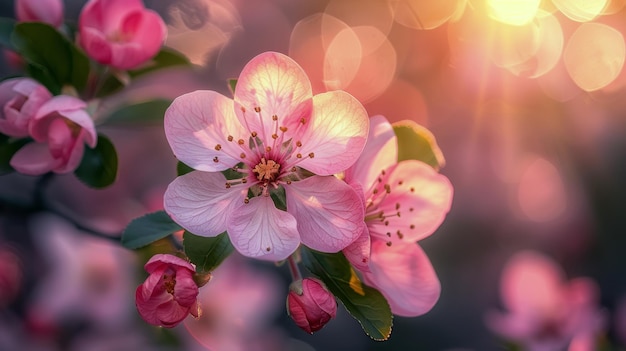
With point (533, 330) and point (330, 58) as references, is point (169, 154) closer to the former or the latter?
point (330, 58)

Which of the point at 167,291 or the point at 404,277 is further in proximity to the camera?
the point at 404,277

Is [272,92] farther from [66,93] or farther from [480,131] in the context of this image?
[480,131]

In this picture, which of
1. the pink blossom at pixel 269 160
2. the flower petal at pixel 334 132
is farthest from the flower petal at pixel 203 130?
the flower petal at pixel 334 132

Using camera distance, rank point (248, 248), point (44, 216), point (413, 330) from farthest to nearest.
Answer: point (413, 330) < point (44, 216) < point (248, 248)

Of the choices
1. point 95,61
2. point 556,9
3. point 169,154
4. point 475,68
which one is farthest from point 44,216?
point 556,9

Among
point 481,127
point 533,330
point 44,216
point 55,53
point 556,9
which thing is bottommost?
point 44,216

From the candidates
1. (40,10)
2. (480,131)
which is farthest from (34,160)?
(480,131)
